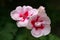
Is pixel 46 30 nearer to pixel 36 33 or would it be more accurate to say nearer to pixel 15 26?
pixel 36 33

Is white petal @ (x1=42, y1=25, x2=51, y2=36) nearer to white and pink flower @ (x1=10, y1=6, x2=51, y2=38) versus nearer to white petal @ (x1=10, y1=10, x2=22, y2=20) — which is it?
white and pink flower @ (x1=10, y1=6, x2=51, y2=38)

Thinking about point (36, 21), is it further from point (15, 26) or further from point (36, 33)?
point (15, 26)

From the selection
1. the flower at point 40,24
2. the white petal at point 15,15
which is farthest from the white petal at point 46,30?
the white petal at point 15,15

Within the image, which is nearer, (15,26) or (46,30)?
(46,30)

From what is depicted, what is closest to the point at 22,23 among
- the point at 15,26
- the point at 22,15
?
the point at 22,15

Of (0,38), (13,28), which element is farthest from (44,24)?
(13,28)

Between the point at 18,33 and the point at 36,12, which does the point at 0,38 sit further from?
the point at 36,12

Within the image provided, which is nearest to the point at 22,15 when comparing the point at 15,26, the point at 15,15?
the point at 15,15

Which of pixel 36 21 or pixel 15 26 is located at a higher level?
pixel 36 21
